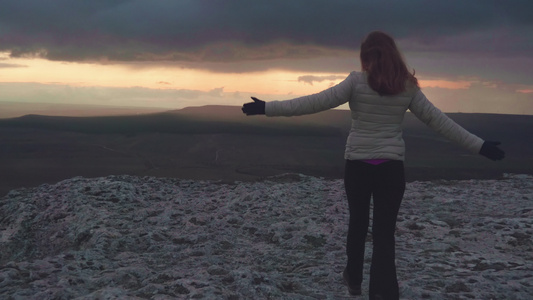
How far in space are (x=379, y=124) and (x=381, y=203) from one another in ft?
2.38

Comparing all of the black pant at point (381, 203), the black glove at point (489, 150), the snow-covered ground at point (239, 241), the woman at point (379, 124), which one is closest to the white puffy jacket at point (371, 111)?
the woman at point (379, 124)

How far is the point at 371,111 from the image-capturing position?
14.0ft

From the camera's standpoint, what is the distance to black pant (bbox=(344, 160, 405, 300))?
168 inches

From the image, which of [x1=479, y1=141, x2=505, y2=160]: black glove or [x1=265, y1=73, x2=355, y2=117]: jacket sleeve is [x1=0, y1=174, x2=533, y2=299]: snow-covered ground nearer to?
[x1=479, y1=141, x2=505, y2=160]: black glove

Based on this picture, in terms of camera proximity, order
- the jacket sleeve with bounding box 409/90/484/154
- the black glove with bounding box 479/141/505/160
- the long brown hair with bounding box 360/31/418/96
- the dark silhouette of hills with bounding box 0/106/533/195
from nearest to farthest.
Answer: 1. the long brown hair with bounding box 360/31/418/96
2. the jacket sleeve with bounding box 409/90/484/154
3. the black glove with bounding box 479/141/505/160
4. the dark silhouette of hills with bounding box 0/106/533/195

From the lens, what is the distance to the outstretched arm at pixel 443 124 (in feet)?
14.3

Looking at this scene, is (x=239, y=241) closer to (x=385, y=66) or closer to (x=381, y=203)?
(x=381, y=203)

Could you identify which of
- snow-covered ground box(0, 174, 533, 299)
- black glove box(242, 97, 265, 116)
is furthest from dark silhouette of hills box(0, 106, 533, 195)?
black glove box(242, 97, 265, 116)

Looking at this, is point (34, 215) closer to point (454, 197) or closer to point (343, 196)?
point (343, 196)

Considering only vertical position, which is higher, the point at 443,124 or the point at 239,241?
the point at 443,124

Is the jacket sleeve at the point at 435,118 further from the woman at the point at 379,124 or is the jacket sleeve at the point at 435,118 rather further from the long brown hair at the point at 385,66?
the long brown hair at the point at 385,66

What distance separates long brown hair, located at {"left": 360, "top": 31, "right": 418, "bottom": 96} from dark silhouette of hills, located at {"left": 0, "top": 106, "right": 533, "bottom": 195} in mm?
11553

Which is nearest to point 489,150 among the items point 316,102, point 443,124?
point 443,124

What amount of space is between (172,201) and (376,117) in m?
6.70
